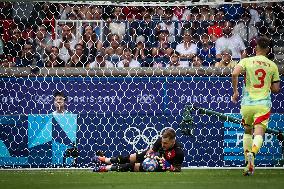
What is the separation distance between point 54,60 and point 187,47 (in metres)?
2.51

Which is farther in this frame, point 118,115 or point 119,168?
point 118,115

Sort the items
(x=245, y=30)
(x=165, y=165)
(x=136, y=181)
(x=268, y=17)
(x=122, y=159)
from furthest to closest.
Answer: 1. (x=268, y=17)
2. (x=245, y=30)
3. (x=122, y=159)
4. (x=165, y=165)
5. (x=136, y=181)

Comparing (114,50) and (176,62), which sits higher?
(114,50)

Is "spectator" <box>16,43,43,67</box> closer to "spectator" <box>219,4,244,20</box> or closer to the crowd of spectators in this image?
the crowd of spectators

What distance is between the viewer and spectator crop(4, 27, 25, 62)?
13852 millimetres

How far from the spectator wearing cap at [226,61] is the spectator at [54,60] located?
2.85 m

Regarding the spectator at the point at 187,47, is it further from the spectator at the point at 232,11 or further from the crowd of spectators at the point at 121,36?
the spectator at the point at 232,11

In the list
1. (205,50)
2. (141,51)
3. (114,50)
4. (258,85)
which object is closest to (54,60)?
(114,50)

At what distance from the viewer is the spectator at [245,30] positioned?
14.4 metres

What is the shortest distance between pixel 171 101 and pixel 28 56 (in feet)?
9.35

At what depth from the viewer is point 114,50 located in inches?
559

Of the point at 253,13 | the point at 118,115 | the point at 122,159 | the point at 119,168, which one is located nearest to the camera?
the point at 119,168

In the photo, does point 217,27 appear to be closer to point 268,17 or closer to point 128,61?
point 268,17

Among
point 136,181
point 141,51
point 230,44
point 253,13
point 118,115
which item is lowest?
point 136,181
